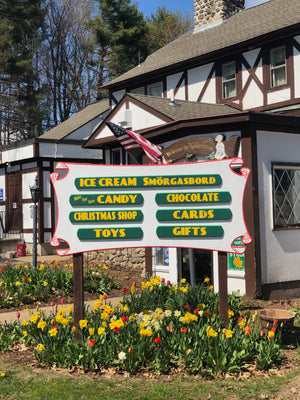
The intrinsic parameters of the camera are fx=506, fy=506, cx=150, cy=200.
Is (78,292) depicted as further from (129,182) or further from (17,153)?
(17,153)

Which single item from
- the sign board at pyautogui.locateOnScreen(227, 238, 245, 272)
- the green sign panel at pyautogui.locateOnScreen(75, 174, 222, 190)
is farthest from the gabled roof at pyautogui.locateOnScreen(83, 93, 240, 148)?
the green sign panel at pyautogui.locateOnScreen(75, 174, 222, 190)

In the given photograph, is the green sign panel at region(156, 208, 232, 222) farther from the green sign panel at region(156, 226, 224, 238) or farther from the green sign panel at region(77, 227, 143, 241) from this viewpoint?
the green sign panel at region(77, 227, 143, 241)

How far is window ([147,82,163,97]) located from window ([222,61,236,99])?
3.54 m

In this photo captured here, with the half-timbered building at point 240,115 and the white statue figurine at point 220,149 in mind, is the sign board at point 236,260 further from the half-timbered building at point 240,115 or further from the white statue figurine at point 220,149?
the white statue figurine at point 220,149

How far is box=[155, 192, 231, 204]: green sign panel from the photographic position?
666 centimetres

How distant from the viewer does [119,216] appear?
269 inches

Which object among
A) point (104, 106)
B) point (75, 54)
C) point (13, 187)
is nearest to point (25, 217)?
point (13, 187)

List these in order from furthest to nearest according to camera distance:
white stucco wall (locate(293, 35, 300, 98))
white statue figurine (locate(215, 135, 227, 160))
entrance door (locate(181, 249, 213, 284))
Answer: white stucco wall (locate(293, 35, 300, 98)) → entrance door (locate(181, 249, 213, 284)) → white statue figurine (locate(215, 135, 227, 160))

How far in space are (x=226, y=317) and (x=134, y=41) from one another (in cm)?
3364

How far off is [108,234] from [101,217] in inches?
9.8

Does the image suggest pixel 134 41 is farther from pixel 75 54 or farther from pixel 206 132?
pixel 206 132

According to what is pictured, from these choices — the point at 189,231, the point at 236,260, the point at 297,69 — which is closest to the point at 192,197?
the point at 189,231

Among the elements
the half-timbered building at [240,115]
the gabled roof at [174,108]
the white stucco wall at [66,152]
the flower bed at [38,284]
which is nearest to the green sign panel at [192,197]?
the half-timbered building at [240,115]

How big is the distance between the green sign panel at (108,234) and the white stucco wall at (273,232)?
4.14 m
